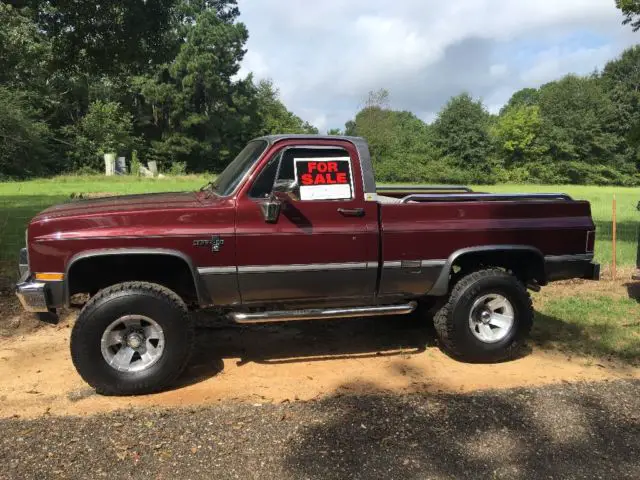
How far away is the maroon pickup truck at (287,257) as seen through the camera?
4.35 metres

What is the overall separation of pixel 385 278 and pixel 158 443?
7.52 feet

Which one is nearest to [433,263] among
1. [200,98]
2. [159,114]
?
[200,98]

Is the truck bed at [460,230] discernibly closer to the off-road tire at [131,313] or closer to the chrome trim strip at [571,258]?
the chrome trim strip at [571,258]

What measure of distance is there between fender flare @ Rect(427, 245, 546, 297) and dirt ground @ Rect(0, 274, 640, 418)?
2.36ft

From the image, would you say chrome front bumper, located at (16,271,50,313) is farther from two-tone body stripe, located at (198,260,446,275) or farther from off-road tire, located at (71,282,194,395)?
two-tone body stripe, located at (198,260,446,275)

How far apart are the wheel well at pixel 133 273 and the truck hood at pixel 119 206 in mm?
372

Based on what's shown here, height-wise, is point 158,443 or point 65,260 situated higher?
point 65,260

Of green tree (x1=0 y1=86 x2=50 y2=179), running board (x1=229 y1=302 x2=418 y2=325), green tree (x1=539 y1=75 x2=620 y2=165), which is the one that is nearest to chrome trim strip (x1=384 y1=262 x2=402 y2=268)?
running board (x1=229 y1=302 x2=418 y2=325)

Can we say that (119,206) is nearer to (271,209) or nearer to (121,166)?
(271,209)

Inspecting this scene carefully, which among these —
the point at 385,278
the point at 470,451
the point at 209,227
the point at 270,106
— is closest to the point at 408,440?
the point at 470,451

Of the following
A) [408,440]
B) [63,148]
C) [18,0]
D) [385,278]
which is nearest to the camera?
[408,440]

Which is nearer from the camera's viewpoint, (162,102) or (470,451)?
(470,451)

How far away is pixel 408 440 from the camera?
3742 millimetres

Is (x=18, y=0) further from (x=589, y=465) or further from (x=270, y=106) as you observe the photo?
(x=270, y=106)
